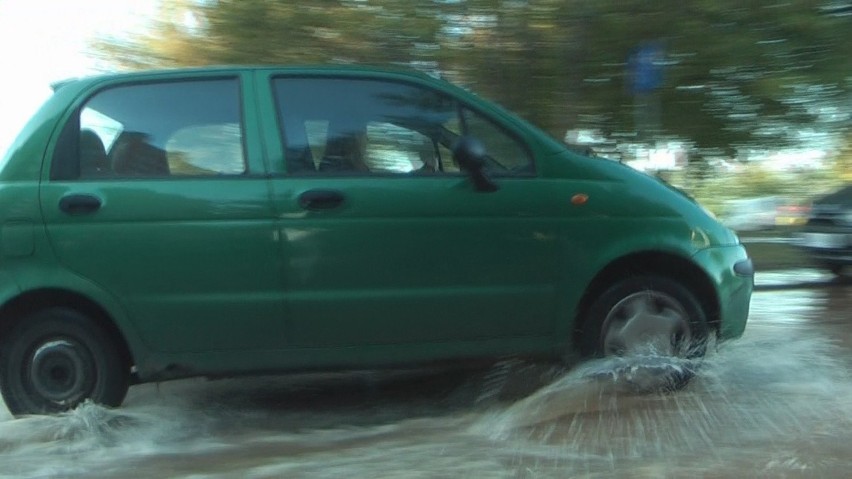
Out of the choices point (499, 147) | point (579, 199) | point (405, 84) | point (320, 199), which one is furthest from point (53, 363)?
point (579, 199)

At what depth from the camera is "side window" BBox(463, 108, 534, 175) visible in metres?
4.74

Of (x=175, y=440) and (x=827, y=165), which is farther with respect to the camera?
(x=827, y=165)

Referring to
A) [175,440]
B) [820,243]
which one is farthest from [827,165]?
[175,440]

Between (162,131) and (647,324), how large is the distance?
107 inches

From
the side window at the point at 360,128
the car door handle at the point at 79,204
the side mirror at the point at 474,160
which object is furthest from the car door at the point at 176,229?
the side mirror at the point at 474,160

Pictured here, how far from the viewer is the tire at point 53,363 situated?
4.56 metres

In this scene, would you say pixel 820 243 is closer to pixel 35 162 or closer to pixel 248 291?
pixel 248 291

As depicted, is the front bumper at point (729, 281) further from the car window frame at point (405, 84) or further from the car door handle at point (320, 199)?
the car door handle at point (320, 199)

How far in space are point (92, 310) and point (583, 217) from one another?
2564mm

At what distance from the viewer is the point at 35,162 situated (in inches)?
179

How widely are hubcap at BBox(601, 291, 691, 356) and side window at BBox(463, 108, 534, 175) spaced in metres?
0.88

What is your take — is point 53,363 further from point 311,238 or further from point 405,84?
point 405,84

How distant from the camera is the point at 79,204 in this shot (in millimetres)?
4453

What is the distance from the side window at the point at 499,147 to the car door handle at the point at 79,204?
193cm
